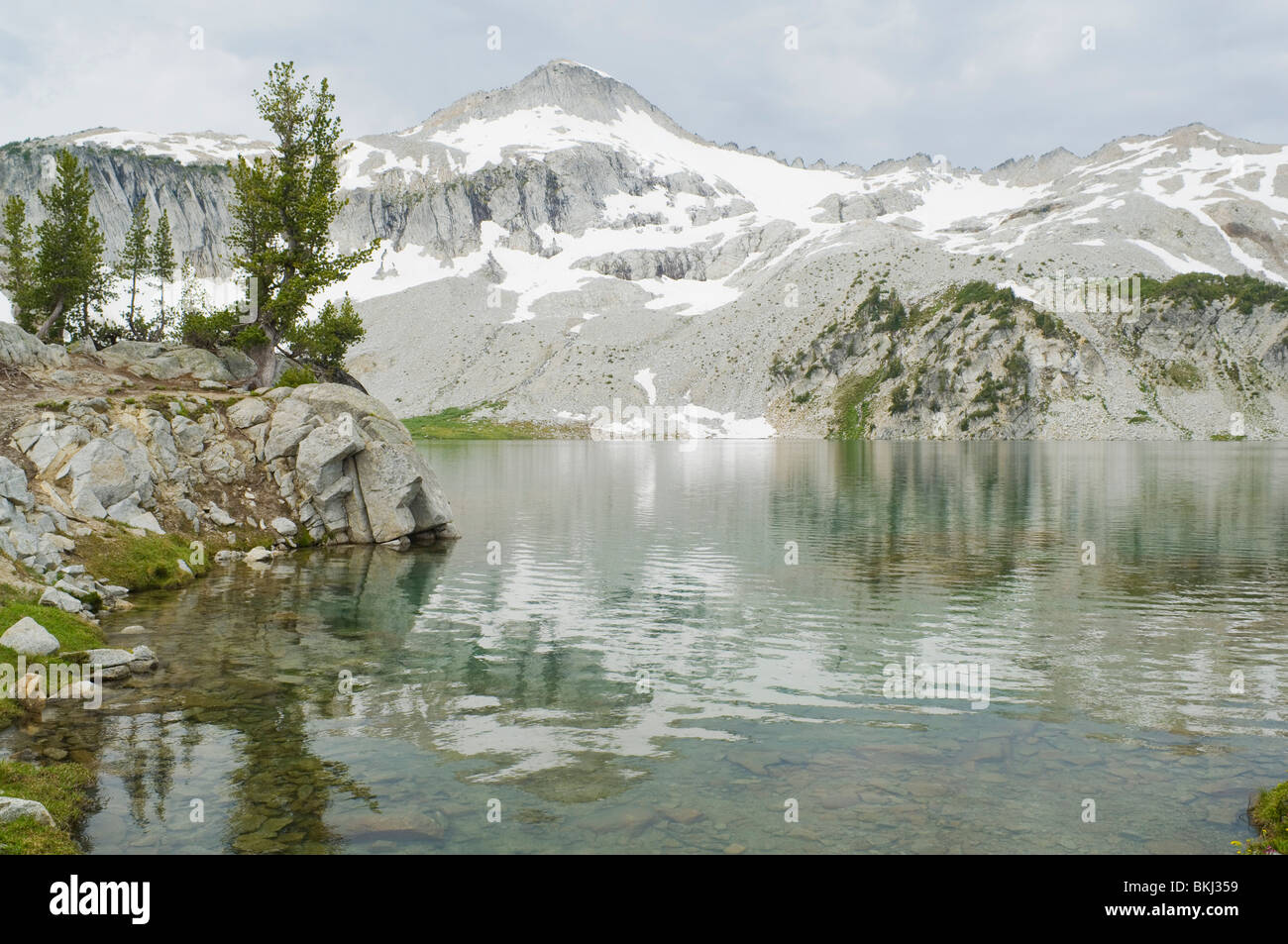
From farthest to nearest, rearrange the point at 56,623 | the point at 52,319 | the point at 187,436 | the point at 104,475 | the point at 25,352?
1. the point at 52,319
2. the point at 25,352
3. the point at 187,436
4. the point at 104,475
5. the point at 56,623

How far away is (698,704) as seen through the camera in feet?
66.3

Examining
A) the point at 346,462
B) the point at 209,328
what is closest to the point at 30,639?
the point at 346,462

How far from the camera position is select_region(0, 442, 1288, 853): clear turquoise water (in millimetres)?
13742

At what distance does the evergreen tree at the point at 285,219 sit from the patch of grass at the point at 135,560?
2277 cm

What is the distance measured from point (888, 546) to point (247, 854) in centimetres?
3918

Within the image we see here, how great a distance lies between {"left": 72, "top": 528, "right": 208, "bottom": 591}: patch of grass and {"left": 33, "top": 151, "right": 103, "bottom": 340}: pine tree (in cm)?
4069

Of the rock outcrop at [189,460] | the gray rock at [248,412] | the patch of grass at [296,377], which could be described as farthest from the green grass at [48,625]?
the patch of grass at [296,377]

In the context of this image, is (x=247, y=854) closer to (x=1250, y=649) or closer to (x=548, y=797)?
(x=548, y=797)

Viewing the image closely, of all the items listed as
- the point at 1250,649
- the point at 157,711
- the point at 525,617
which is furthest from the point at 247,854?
the point at 1250,649

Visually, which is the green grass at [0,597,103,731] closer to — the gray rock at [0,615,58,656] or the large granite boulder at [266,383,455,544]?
the gray rock at [0,615,58,656]

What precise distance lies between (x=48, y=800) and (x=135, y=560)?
22.1 m

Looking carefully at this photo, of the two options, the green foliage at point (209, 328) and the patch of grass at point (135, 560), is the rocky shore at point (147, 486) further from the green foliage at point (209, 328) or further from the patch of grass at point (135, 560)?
the green foliage at point (209, 328)

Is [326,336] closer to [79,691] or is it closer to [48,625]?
[48,625]

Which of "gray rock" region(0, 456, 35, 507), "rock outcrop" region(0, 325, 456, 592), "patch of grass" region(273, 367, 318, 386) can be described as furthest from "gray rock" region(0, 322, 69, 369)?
"gray rock" region(0, 456, 35, 507)
